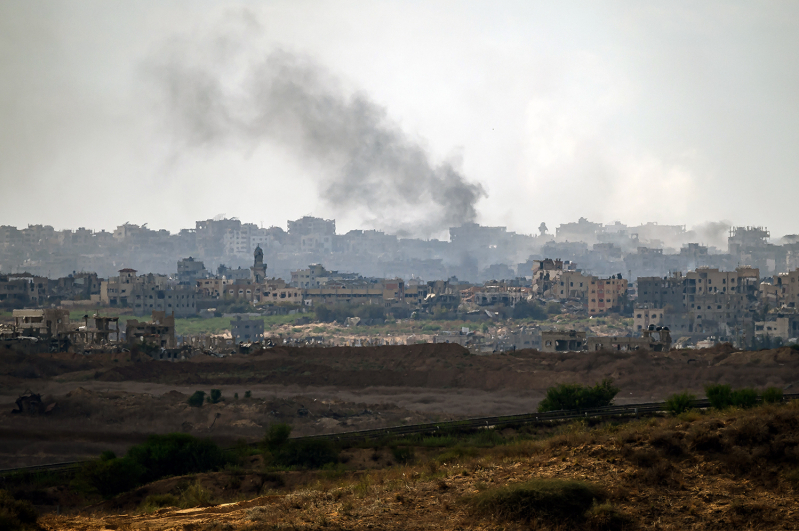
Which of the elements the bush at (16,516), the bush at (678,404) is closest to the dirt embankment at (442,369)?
the bush at (678,404)

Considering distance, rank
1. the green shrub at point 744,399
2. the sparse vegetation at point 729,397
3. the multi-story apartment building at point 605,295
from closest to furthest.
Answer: the green shrub at point 744,399, the sparse vegetation at point 729,397, the multi-story apartment building at point 605,295

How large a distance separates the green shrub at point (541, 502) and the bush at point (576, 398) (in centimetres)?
1935

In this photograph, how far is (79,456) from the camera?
30891 mm

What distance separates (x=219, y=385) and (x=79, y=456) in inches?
632

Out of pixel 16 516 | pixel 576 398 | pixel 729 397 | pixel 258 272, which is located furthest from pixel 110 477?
pixel 258 272

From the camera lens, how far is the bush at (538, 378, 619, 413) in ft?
107

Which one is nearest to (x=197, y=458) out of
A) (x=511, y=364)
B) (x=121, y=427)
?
(x=121, y=427)

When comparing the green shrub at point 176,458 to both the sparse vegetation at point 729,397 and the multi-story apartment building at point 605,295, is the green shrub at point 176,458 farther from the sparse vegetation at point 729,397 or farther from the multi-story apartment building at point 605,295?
the multi-story apartment building at point 605,295

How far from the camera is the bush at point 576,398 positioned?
107ft

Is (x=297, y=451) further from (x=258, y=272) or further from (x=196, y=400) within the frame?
(x=258, y=272)

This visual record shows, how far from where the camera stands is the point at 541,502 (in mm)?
13117

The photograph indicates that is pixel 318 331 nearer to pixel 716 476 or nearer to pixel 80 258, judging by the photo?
pixel 716 476

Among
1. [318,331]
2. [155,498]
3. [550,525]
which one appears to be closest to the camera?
[550,525]

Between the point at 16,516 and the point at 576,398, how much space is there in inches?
921
